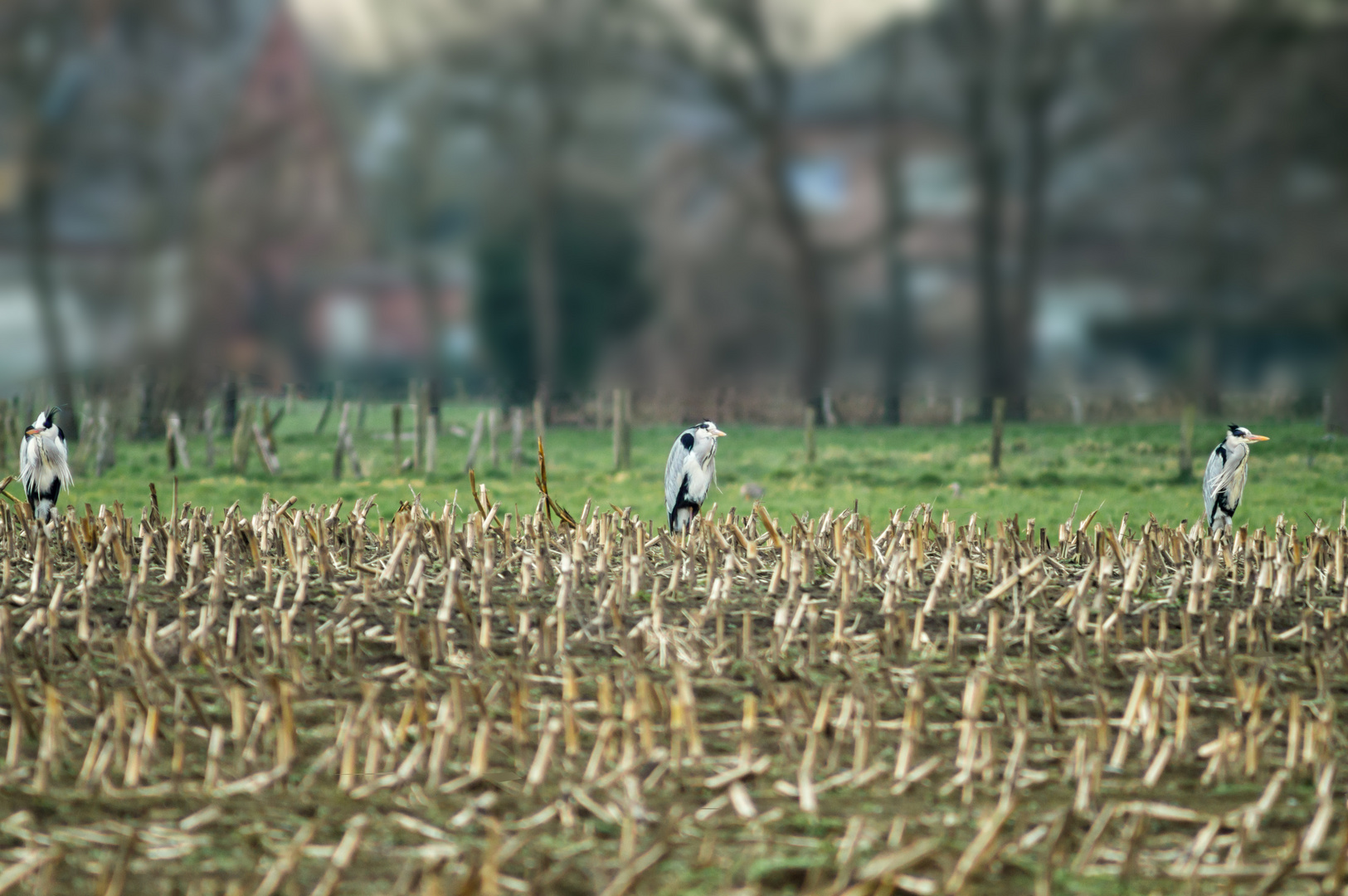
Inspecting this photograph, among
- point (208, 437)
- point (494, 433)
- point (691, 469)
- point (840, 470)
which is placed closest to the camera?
point (691, 469)

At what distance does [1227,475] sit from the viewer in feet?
34.0

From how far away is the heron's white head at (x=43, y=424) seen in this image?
9.62m

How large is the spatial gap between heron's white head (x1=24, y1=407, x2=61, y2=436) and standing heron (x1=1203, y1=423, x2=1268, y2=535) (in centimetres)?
915

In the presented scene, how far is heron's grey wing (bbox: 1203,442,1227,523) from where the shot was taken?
10383 mm

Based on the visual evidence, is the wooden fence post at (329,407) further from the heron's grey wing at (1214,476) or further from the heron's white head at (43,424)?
Result: the heron's grey wing at (1214,476)

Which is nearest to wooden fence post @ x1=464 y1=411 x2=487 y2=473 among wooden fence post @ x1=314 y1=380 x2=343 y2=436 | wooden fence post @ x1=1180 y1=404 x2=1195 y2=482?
wooden fence post @ x1=314 y1=380 x2=343 y2=436

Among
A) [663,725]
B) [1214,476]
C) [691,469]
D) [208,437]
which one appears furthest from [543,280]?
[663,725]

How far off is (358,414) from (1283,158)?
453 inches

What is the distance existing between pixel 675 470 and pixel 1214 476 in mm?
4606

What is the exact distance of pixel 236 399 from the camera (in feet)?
57.2

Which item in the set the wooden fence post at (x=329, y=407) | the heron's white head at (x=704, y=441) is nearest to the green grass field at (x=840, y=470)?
the wooden fence post at (x=329, y=407)

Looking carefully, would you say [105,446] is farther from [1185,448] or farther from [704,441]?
[1185,448]

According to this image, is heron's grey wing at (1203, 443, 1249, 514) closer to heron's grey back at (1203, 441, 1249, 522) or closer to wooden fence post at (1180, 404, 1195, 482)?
heron's grey back at (1203, 441, 1249, 522)

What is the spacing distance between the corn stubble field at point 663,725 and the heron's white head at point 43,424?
2.84 m
